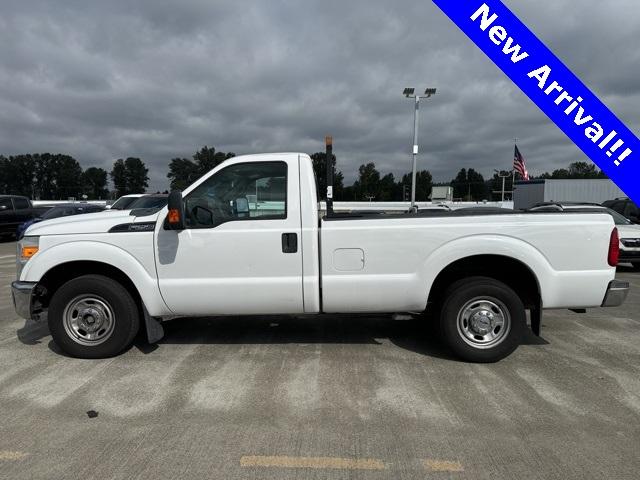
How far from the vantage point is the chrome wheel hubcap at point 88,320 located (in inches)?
182

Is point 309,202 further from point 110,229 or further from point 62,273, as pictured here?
point 62,273

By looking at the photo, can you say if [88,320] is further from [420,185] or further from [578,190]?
[420,185]

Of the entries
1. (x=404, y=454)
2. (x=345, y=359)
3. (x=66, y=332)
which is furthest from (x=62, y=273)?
(x=404, y=454)

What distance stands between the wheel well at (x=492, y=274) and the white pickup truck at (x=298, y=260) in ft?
0.15

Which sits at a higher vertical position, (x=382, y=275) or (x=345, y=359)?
(x=382, y=275)

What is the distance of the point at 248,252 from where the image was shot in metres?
4.45

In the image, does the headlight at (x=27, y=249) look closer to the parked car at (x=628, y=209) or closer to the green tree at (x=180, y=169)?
the green tree at (x=180, y=169)

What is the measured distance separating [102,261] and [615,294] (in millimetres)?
4996

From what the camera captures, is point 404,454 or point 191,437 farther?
point 191,437

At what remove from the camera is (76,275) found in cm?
484

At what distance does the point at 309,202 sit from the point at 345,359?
5.44 feet

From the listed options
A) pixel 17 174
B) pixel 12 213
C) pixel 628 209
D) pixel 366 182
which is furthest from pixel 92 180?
pixel 628 209

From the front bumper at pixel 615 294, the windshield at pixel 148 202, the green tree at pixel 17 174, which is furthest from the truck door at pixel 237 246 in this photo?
the green tree at pixel 17 174

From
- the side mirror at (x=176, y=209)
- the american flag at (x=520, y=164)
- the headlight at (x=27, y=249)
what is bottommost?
the headlight at (x=27, y=249)
